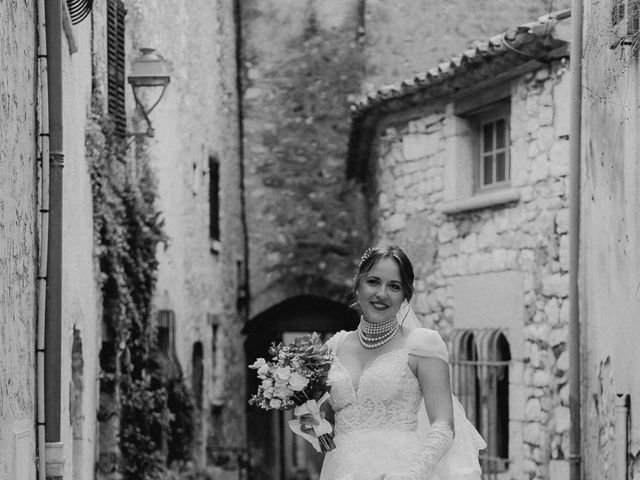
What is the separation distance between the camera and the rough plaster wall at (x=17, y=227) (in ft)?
18.7

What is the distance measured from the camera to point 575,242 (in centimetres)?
991

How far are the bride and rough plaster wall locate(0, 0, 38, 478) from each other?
129cm

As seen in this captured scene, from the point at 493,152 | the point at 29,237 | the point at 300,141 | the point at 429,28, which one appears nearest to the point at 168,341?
the point at 493,152

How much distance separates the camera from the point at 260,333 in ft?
58.9

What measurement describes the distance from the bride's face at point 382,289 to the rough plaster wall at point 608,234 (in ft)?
7.59

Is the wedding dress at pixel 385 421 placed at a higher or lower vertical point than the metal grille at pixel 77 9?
lower

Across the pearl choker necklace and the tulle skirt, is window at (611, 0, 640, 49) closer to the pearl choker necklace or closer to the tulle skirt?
the pearl choker necklace

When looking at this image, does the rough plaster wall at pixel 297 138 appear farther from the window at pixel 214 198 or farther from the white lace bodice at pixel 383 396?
the white lace bodice at pixel 383 396

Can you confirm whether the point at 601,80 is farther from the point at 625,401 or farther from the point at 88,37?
the point at 88,37

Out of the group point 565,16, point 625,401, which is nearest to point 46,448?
point 625,401

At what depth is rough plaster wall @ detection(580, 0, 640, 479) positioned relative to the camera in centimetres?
756

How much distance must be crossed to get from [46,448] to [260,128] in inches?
448

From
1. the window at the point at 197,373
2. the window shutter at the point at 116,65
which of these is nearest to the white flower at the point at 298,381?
the window shutter at the point at 116,65

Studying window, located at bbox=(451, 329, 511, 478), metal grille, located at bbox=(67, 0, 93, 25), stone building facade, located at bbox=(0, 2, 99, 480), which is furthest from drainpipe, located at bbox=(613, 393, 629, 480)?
metal grille, located at bbox=(67, 0, 93, 25)
